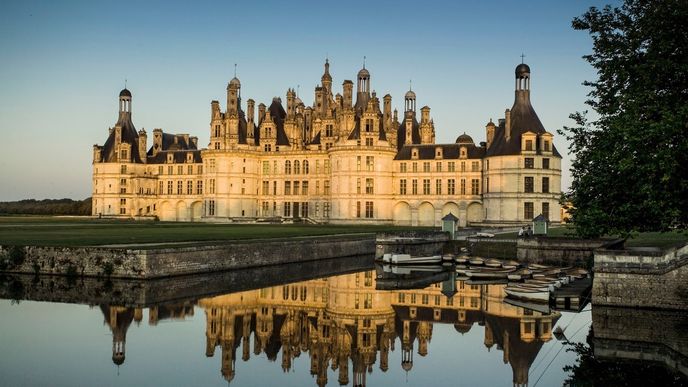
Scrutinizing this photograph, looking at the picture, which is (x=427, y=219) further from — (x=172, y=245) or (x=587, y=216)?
(x=587, y=216)

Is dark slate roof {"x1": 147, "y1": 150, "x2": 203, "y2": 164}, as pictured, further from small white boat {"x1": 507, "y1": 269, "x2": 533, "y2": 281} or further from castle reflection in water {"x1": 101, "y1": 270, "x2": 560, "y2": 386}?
small white boat {"x1": 507, "y1": 269, "x2": 533, "y2": 281}

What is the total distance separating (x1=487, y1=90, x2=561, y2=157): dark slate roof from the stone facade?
0.10 meters

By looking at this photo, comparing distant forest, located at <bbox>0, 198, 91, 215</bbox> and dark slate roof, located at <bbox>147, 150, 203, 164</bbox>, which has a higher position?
dark slate roof, located at <bbox>147, 150, 203, 164</bbox>

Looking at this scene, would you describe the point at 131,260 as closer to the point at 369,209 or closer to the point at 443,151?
the point at 369,209

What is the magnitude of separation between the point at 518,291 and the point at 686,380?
34.6 ft

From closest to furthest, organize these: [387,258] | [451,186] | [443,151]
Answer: [387,258] → [451,186] → [443,151]

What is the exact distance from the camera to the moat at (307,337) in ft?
49.2

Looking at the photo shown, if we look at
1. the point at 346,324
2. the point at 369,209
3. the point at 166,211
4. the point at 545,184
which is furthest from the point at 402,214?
the point at 346,324

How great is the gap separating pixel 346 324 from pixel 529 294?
7.27 m

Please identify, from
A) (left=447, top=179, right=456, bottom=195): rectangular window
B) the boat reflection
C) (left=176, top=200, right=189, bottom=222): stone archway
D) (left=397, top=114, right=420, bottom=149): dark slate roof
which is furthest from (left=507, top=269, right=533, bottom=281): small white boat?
(left=176, top=200, right=189, bottom=222): stone archway

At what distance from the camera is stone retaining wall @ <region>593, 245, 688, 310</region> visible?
20.5 m

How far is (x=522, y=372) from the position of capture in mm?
15477

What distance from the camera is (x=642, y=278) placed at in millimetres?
20953

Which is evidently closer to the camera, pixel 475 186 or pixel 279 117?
pixel 475 186
